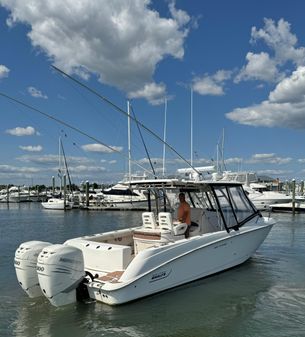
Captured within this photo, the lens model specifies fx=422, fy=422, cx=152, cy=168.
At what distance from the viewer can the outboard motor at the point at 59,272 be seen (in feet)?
25.7

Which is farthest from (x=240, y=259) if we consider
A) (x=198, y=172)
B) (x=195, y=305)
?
(x=195, y=305)

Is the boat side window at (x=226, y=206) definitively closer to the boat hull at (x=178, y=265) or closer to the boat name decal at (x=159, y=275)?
the boat hull at (x=178, y=265)

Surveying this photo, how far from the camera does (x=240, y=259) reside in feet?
40.2

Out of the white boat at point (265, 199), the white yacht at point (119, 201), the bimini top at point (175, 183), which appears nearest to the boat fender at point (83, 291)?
the bimini top at point (175, 183)

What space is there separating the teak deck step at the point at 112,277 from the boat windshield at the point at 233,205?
358cm

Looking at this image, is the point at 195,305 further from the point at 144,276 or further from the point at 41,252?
the point at 41,252

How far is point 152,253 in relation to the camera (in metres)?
8.88

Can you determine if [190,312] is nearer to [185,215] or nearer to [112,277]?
[112,277]

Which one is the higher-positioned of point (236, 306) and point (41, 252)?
point (41, 252)

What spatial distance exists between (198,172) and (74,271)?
15.8ft

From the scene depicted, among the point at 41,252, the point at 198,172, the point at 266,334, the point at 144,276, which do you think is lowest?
the point at 266,334

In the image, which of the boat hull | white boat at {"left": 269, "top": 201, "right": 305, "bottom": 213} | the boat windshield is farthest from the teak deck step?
white boat at {"left": 269, "top": 201, "right": 305, "bottom": 213}

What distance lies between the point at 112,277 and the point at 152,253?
3.18 feet

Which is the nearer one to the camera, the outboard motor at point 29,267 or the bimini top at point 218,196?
the outboard motor at point 29,267
